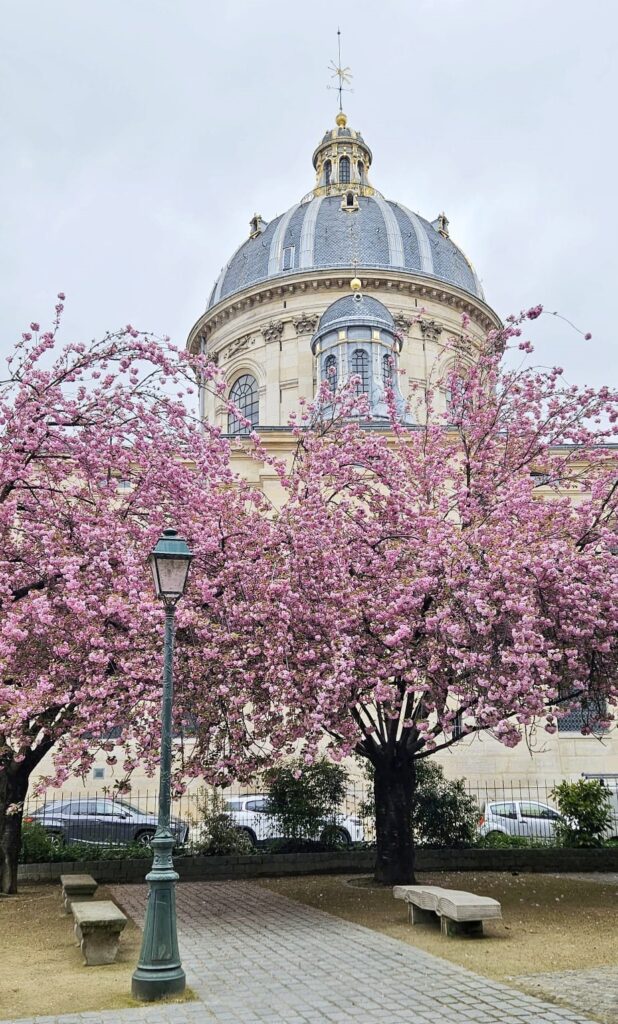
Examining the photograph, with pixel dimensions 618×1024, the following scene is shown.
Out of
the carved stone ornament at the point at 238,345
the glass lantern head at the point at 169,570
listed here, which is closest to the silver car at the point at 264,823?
the glass lantern head at the point at 169,570

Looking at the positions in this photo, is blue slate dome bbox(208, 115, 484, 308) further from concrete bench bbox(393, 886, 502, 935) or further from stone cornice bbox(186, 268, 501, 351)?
concrete bench bbox(393, 886, 502, 935)

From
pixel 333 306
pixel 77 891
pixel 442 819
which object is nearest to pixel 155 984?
pixel 77 891

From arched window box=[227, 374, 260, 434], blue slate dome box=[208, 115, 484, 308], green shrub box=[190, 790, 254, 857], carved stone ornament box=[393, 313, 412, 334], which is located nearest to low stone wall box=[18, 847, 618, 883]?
green shrub box=[190, 790, 254, 857]

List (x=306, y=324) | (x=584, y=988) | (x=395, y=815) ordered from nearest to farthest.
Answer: (x=584, y=988)
(x=395, y=815)
(x=306, y=324)

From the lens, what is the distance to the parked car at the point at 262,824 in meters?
19.7

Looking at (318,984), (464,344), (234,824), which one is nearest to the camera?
(318,984)

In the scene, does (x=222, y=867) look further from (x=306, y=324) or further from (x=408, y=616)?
(x=306, y=324)

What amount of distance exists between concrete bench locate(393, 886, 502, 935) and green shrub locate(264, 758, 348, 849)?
743cm

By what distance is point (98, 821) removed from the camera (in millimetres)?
23188

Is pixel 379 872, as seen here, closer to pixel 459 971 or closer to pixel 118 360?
pixel 459 971

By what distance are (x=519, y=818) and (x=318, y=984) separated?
53.5 ft

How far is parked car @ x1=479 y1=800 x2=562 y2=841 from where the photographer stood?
2364 centimetres

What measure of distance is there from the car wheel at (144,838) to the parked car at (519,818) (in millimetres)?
8317

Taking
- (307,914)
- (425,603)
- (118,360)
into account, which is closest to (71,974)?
(307,914)
